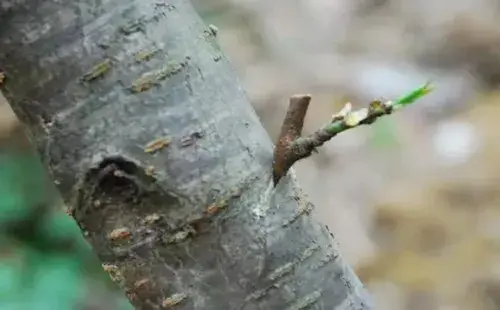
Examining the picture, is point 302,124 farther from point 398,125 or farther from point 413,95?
point 398,125

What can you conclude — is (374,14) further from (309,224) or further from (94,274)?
(309,224)

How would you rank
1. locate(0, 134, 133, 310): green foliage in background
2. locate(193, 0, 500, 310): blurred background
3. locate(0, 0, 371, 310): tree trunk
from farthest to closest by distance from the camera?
locate(193, 0, 500, 310): blurred background < locate(0, 134, 133, 310): green foliage in background < locate(0, 0, 371, 310): tree trunk

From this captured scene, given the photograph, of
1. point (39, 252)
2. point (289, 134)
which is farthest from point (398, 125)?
point (289, 134)

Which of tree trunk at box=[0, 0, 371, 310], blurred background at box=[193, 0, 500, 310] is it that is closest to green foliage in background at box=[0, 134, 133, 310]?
blurred background at box=[193, 0, 500, 310]

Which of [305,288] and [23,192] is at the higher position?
[23,192]

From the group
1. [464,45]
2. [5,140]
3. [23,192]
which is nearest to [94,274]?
[23,192]

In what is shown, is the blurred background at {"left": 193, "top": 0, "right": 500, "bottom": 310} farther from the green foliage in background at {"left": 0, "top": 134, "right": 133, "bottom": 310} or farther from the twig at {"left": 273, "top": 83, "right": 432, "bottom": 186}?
the twig at {"left": 273, "top": 83, "right": 432, "bottom": 186}

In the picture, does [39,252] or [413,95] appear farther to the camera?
[39,252]
